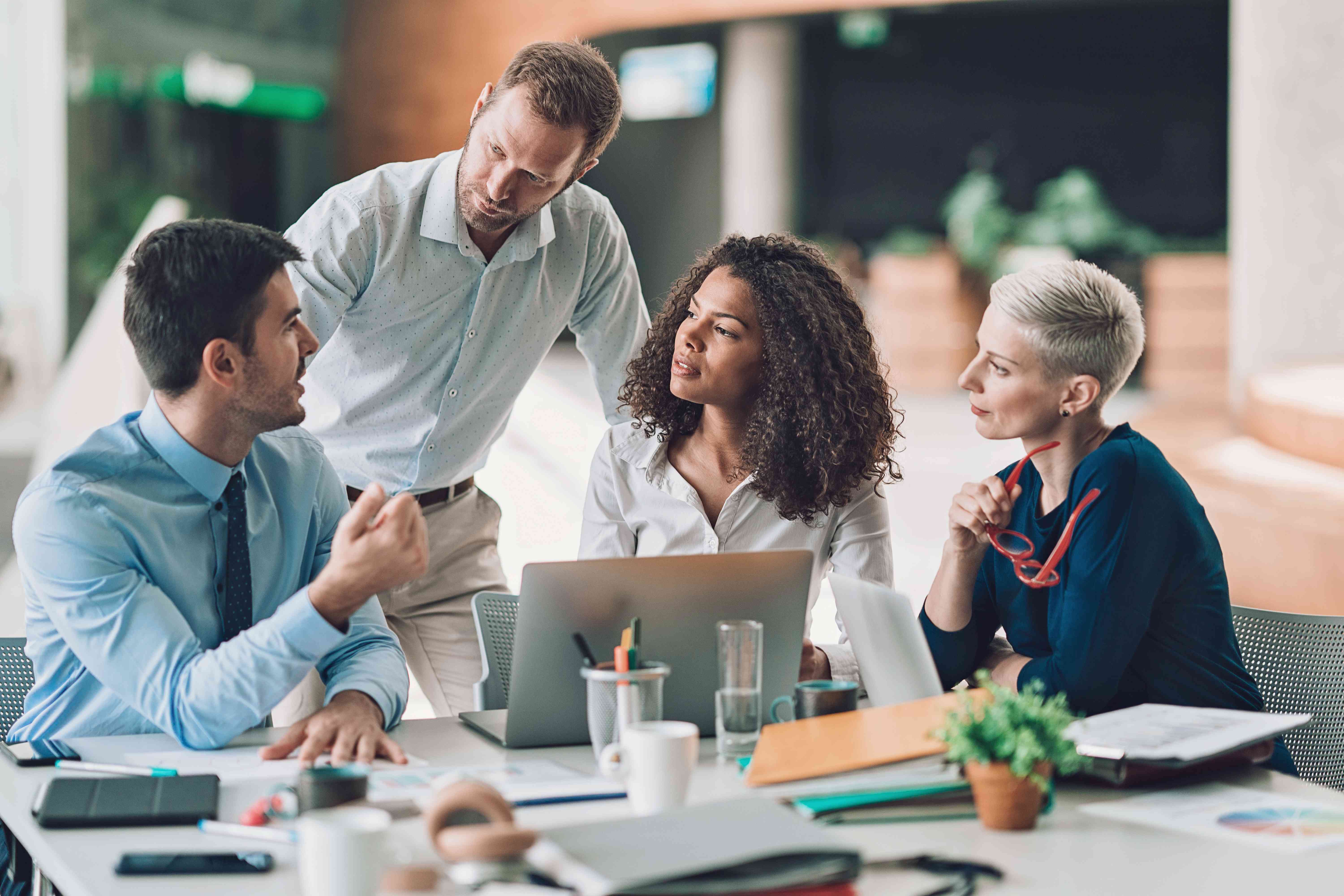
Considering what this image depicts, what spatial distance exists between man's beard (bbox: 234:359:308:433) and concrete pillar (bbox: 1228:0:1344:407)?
260 inches

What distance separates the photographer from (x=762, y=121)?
11.9 meters

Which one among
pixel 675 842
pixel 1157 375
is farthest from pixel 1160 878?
pixel 1157 375

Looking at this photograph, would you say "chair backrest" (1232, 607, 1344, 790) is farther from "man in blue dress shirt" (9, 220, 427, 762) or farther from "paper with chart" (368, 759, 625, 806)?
"man in blue dress shirt" (9, 220, 427, 762)

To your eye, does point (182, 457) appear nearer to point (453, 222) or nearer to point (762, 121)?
point (453, 222)

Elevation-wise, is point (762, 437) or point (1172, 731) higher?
point (762, 437)

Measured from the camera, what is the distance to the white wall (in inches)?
342

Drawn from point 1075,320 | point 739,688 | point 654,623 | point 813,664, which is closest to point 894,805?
point 739,688

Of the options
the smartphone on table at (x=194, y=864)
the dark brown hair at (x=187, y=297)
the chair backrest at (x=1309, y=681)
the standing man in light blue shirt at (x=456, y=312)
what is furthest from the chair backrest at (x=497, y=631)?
the chair backrest at (x=1309, y=681)

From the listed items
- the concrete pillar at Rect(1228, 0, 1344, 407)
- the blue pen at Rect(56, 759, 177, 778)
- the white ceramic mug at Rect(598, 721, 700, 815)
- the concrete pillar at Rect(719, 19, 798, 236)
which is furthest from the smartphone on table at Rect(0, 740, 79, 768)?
the concrete pillar at Rect(719, 19, 798, 236)

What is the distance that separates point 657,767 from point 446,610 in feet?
5.11

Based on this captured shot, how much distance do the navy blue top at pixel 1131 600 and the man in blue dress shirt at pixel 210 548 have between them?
929mm

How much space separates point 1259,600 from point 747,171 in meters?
7.71

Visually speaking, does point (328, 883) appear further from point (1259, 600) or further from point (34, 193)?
point (34, 193)

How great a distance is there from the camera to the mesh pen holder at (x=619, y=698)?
1543 millimetres
